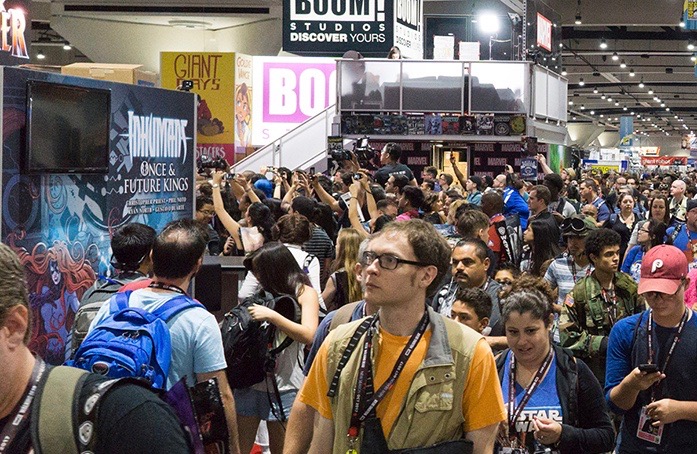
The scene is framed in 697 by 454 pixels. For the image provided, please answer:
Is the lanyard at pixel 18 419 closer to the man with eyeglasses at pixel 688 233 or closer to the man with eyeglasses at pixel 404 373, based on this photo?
the man with eyeglasses at pixel 404 373

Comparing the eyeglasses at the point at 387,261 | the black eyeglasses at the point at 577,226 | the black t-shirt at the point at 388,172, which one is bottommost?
the black eyeglasses at the point at 577,226

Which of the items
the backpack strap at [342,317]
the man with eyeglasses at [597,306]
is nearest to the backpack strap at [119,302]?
the backpack strap at [342,317]

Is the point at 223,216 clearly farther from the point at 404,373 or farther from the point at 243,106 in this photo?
the point at 243,106

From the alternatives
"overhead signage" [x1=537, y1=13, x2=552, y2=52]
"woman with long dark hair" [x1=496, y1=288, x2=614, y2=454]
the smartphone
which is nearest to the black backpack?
"woman with long dark hair" [x1=496, y1=288, x2=614, y2=454]

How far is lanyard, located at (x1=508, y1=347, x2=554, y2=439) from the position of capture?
381 centimetres

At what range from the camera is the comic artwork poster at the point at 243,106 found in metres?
22.8

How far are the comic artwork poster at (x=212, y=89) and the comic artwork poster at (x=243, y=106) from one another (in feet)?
0.55

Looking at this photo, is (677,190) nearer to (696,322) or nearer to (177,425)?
(696,322)

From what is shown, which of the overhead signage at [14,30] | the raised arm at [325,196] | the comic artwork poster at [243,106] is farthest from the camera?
the comic artwork poster at [243,106]

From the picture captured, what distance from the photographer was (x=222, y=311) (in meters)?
7.37

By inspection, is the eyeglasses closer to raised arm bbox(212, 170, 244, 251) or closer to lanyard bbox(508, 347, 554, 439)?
lanyard bbox(508, 347, 554, 439)

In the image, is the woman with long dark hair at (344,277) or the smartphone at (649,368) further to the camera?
the woman with long dark hair at (344,277)

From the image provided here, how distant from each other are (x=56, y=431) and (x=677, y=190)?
521 inches

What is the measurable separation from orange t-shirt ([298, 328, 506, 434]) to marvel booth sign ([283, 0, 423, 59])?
1639 centimetres
